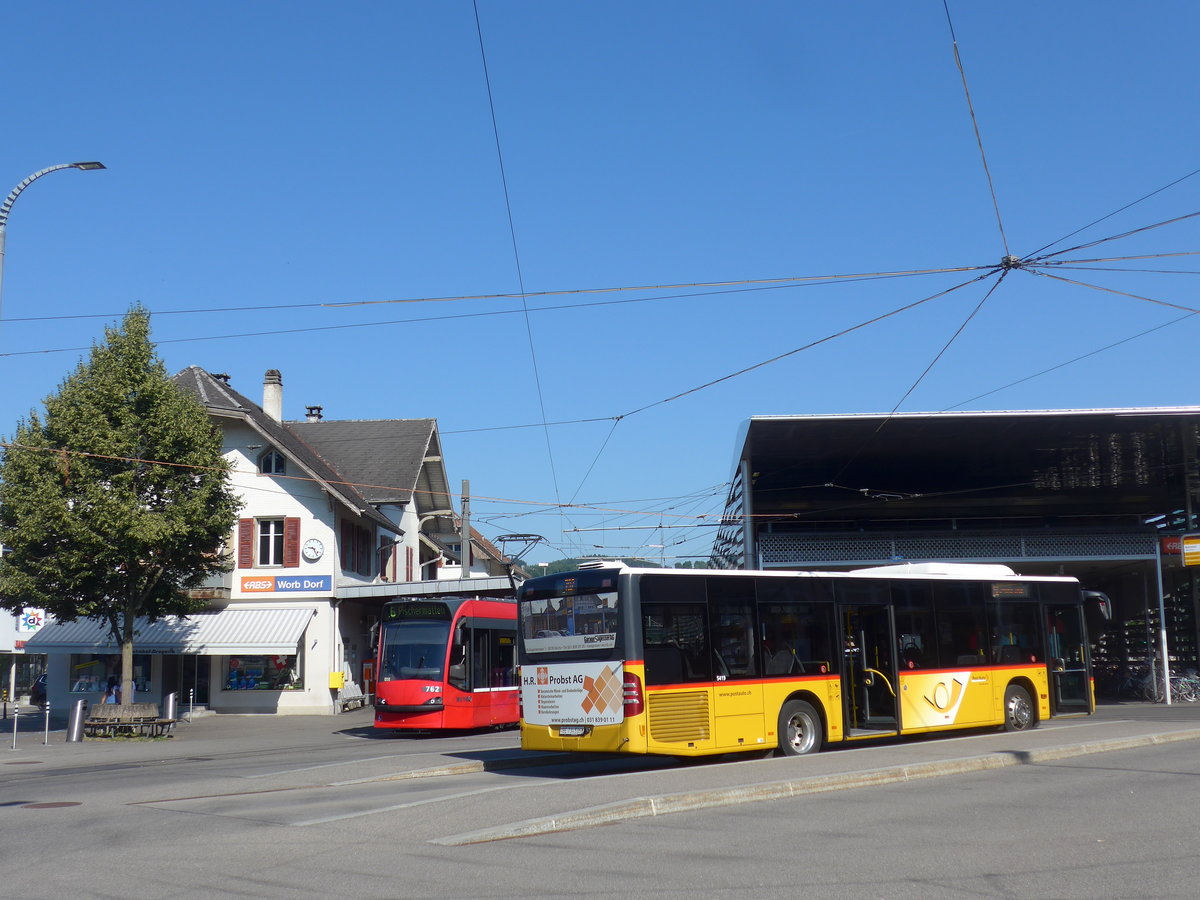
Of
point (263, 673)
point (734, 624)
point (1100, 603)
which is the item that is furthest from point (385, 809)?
point (263, 673)

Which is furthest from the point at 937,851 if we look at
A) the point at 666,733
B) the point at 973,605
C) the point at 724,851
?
the point at 973,605

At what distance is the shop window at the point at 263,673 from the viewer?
37.4 metres

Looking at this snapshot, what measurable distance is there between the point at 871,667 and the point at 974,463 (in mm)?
18110

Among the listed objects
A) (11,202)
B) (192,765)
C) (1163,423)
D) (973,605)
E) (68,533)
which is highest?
(11,202)

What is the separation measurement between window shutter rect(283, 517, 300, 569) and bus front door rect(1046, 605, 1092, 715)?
24.4m

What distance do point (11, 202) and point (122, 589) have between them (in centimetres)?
1340

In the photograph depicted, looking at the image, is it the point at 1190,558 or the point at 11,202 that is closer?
the point at 11,202

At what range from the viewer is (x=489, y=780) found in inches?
582

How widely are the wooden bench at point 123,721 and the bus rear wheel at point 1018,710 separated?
19.3 m

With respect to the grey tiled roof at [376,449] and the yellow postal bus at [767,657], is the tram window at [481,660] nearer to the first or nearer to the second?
the yellow postal bus at [767,657]

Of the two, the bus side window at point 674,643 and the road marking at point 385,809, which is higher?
the bus side window at point 674,643

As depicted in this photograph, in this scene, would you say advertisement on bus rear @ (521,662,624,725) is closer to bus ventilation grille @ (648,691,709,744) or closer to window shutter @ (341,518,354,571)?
bus ventilation grille @ (648,691,709,744)

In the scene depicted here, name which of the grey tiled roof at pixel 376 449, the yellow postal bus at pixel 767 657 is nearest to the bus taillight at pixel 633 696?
the yellow postal bus at pixel 767 657

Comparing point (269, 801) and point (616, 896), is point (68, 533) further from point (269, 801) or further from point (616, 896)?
point (616, 896)
